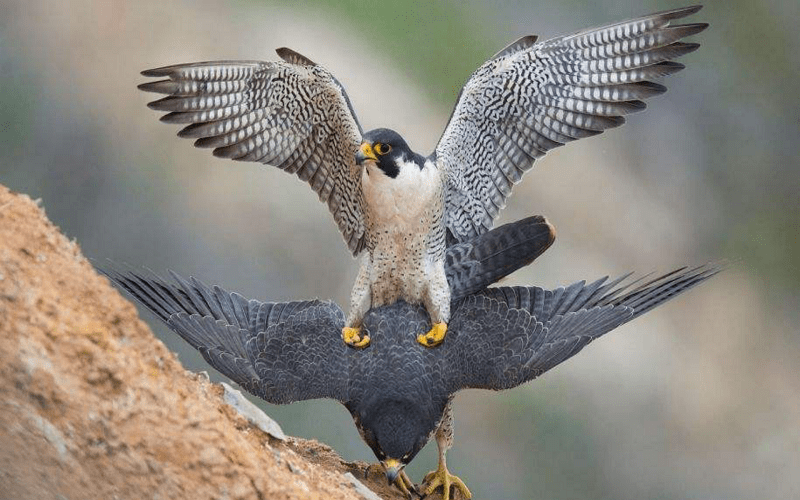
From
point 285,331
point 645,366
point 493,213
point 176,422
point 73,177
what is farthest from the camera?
point 645,366

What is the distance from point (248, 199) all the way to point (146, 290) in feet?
12.1

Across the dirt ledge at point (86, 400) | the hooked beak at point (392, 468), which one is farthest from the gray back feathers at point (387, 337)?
the dirt ledge at point (86, 400)

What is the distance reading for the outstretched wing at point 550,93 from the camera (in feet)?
14.9

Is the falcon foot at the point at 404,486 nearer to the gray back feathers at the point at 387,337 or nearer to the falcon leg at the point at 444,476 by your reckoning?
the falcon leg at the point at 444,476

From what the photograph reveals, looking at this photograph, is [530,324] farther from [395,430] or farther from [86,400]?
[86,400]

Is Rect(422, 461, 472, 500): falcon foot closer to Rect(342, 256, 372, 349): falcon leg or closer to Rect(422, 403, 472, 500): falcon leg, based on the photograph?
Rect(422, 403, 472, 500): falcon leg

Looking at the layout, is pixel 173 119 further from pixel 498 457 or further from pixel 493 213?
pixel 498 457

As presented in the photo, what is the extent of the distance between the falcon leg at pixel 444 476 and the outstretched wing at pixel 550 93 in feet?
3.14

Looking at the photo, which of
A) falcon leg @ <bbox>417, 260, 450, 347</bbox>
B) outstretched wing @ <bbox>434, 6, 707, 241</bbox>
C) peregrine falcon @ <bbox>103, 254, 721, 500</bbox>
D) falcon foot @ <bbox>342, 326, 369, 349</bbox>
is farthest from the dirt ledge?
outstretched wing @ <bbox>434, 6, 707, 241</bbox>

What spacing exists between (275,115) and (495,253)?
1.16m

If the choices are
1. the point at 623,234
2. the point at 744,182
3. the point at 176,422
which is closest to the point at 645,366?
the point at 623,234

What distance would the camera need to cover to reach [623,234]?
8867 millimetres

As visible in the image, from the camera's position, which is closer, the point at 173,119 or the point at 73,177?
the point at 173,119

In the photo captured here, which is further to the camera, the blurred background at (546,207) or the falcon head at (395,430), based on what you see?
the blurred background at (546,207)
